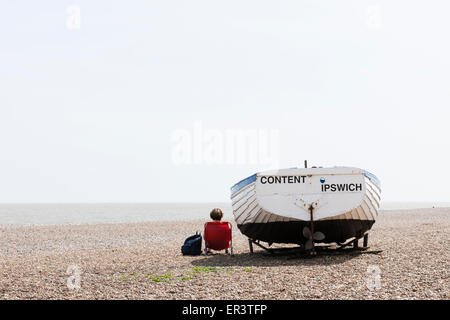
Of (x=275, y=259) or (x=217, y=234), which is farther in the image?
(x=217, y=234)

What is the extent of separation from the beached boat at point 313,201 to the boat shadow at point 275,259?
497 millimetres

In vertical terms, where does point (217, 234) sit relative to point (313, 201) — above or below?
below

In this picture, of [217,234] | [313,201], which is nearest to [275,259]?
[313,201]

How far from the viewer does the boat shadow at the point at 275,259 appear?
11.5 meters

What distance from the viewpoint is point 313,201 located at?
12.1 meters

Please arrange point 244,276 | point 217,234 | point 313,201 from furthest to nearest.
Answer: point 217,234 < point 313,201 < point 244,276

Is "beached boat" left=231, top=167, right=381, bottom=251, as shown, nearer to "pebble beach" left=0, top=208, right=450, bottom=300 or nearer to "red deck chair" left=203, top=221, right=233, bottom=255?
"pebble beach" left=0, top=208, right=450, bottom=300

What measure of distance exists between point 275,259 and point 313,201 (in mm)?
1906

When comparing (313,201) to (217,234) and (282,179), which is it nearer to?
(282,179)

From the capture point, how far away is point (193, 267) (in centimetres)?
1115
